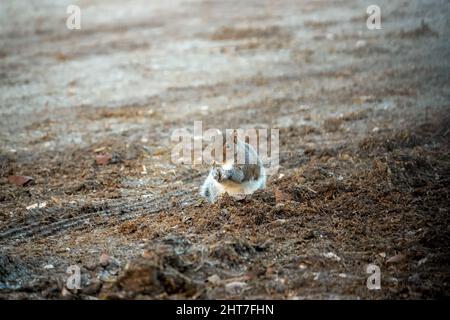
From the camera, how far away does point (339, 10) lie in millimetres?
15586

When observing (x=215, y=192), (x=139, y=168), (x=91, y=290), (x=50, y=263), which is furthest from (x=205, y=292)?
(x=139, y=168)

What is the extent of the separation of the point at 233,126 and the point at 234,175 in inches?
126

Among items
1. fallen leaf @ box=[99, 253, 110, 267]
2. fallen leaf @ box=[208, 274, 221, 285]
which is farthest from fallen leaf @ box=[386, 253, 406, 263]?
fallen leaf @ box=[99, 253, 110, 267]

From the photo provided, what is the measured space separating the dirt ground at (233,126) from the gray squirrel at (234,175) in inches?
8.6

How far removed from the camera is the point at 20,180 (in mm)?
7172

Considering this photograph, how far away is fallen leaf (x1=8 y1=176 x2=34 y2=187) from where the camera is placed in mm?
7117

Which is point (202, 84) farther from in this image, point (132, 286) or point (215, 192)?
point (132, 286)

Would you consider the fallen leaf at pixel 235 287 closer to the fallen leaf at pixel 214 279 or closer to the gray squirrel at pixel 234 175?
the fallen leaf at pixel 214 279

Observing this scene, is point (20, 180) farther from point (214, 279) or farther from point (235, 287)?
point (235, 287)

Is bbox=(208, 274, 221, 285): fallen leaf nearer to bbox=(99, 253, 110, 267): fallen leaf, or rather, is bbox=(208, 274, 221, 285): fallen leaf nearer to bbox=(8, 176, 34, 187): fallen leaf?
bbox=(99, 253, 110, 267): fallen leaf

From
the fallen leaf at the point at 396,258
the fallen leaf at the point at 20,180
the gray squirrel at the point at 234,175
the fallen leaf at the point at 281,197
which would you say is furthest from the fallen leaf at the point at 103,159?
the fallen leaf at the point at 396,258

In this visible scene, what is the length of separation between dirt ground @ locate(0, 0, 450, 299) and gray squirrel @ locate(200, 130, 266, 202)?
0.72 feet

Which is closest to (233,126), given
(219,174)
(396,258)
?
(219,174)

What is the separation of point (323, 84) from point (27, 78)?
21.5 feet
